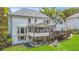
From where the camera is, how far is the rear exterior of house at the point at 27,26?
7.93 feet

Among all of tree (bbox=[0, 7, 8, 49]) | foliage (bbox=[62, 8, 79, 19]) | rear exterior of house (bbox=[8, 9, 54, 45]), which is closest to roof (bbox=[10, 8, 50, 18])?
rear exterior of house (bbox=[8, 9, 54, 45])

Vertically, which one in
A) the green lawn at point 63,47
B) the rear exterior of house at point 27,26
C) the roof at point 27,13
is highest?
the roof at point 27,13

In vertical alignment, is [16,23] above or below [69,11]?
below

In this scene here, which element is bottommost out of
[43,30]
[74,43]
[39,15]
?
[74,43]

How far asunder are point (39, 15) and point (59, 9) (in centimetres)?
25

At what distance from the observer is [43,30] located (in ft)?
7.96

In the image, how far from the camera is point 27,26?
2.43 metres

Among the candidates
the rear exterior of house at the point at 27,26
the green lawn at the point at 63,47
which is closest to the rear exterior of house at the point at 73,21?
the green lawn at the point at 63,47

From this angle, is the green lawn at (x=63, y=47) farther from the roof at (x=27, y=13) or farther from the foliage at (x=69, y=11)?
the roof at (x=27, y=13)

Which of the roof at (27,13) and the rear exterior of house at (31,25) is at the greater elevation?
the roof at (27,13)

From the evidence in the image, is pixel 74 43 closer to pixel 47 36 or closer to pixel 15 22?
pixel 47 36

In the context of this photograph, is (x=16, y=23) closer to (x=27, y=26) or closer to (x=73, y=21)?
(x=27, y=26)

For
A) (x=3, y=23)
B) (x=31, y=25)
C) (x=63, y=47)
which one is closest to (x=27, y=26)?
(x=31, y=25)
